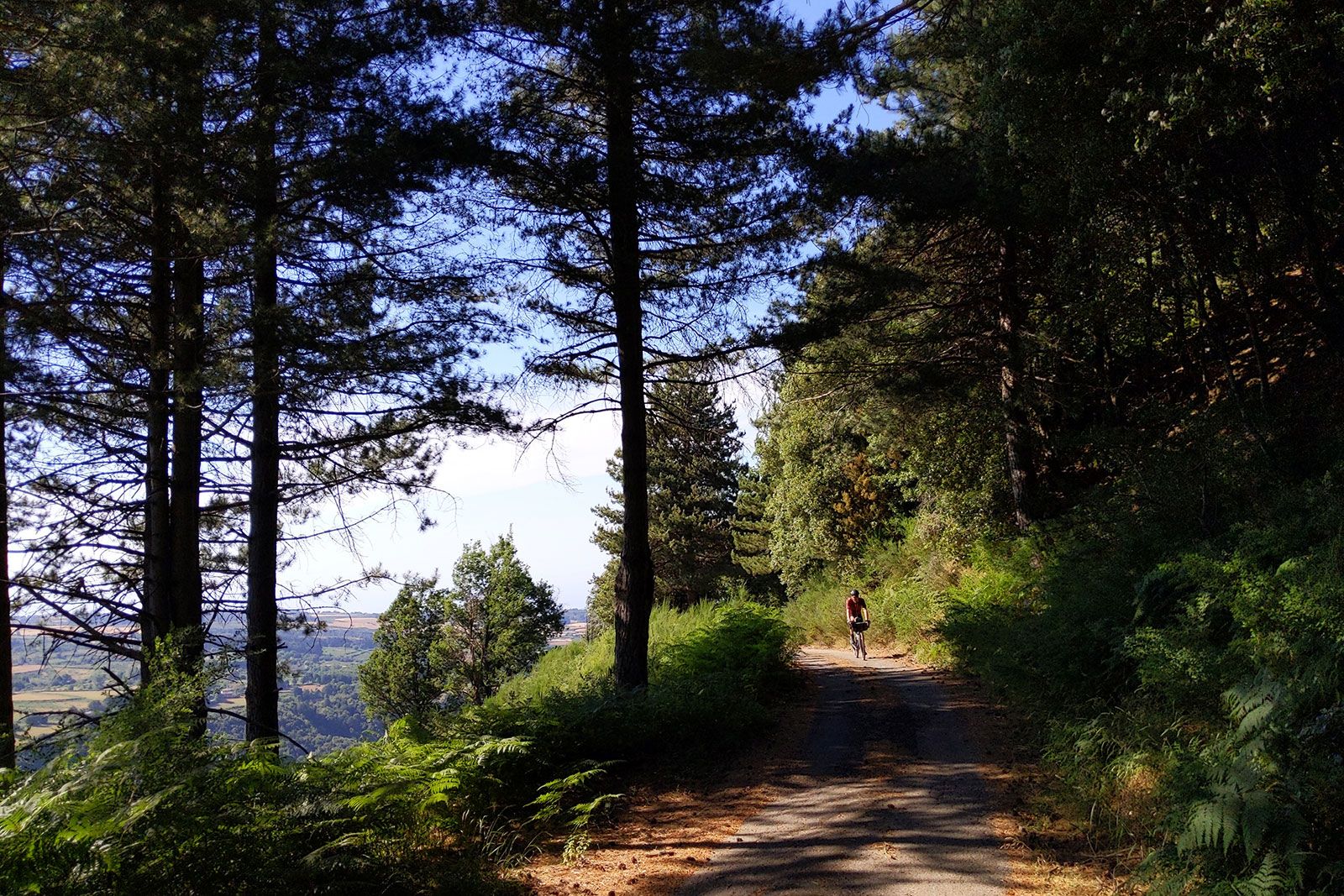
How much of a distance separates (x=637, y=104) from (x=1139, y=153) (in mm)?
6130

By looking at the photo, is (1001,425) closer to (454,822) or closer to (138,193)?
(454,822)

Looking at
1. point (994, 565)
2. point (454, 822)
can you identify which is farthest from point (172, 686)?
point (994, 565)

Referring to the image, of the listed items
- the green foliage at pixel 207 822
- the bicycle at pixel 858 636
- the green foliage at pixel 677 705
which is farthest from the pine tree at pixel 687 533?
the green foliage at pixel 207 822

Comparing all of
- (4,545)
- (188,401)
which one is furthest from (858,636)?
(4,545)

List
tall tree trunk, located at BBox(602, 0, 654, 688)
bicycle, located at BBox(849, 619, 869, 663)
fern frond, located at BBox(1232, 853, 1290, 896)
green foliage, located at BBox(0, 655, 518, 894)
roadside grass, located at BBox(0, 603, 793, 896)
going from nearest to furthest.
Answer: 1. fern frond, located at BBox(1232, 853, 1290, 896)
2. green foliage, located at BBox(0, 655, 518, 894)
3. roadside grass, located at BBox(0, 603, 793, 896)
4. tall tree trunk, located at BBox(602, 0, 654, 688)
5. bicycle, located at BBox(849, 619, 869, 663)

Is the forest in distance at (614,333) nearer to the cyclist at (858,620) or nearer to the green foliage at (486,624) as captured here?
the cyclist at (858,620)

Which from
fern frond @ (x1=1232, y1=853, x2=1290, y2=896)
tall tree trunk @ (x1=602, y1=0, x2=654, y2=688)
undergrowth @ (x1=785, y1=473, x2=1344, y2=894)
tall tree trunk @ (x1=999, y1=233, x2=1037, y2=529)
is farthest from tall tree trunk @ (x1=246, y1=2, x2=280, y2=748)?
tall tree trunk @ (x1=999, y1=233, x2=1037, y2=529)

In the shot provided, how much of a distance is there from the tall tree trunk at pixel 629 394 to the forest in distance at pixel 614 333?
2.7 inches

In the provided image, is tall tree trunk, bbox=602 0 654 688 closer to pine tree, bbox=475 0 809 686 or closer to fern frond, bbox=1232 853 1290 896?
pine tree, bbox=475 0 809 686

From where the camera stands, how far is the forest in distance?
6.34 metres

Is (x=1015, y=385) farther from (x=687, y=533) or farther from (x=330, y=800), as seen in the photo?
(x=687, y=533)

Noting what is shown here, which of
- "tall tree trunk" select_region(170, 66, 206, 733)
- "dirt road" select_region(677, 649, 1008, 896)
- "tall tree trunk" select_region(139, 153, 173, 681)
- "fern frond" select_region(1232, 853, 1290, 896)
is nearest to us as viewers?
"fern frond" select_region(1232, 853, 1290, 896)

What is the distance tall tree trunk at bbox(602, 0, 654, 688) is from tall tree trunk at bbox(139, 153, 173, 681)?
5.24m

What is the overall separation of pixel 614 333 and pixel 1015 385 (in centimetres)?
822
